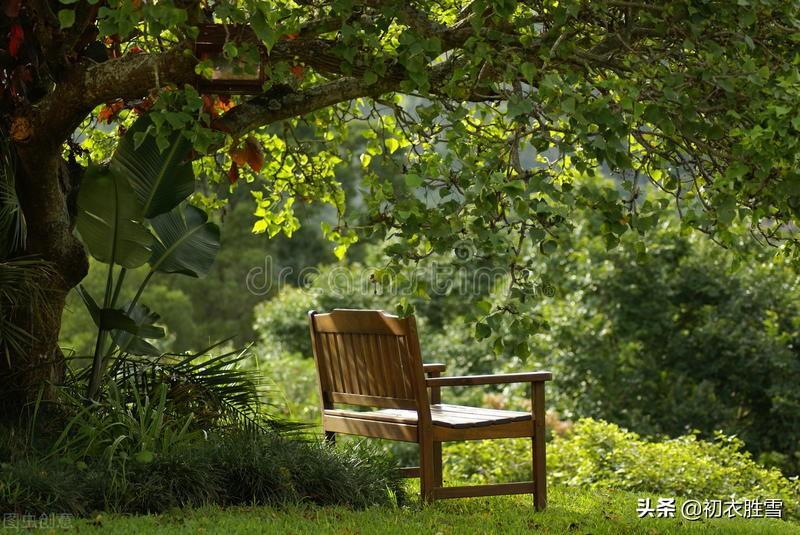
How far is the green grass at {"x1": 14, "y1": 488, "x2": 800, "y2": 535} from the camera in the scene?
4109 mm

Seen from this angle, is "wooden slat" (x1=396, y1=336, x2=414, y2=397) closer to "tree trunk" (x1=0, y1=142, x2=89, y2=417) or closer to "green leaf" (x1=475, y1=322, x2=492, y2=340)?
"green leaf" (x1=475, y1=322, x2=492, y2=340)

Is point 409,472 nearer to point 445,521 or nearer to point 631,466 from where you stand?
point 445,521

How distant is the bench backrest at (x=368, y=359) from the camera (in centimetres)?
507

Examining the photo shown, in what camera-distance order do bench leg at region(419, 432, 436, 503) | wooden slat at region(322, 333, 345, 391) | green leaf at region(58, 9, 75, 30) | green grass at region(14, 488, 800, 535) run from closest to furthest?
green leaf at region(58, 9, 75, 30)
green grass at region(14, 488, 800, 535)
bench leg at region(419, 432, 436, 503)
wooden slat at region(322, 333, 345, 391)

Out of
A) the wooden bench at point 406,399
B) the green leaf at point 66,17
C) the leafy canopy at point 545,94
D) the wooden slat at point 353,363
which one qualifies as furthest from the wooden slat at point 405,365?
the green leaf at point 66,17

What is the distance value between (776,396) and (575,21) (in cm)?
626

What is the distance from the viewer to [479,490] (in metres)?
5.19

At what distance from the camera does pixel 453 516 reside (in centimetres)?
491

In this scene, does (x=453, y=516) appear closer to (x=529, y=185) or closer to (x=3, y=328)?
(x=529, y=185)

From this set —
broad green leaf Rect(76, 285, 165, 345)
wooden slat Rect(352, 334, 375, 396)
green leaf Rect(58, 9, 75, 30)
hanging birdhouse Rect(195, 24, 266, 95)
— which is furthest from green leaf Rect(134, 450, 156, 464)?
green leaf Rect(58, 9, 75, 30)

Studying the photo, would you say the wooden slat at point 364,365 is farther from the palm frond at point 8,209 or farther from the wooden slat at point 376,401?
the palm frond at point 8,209

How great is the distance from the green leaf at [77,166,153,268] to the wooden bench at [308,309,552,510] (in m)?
1.17

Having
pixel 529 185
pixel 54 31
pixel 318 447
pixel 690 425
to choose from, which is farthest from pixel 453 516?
pixel 690 425

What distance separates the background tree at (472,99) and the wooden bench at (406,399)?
555 millimetres
